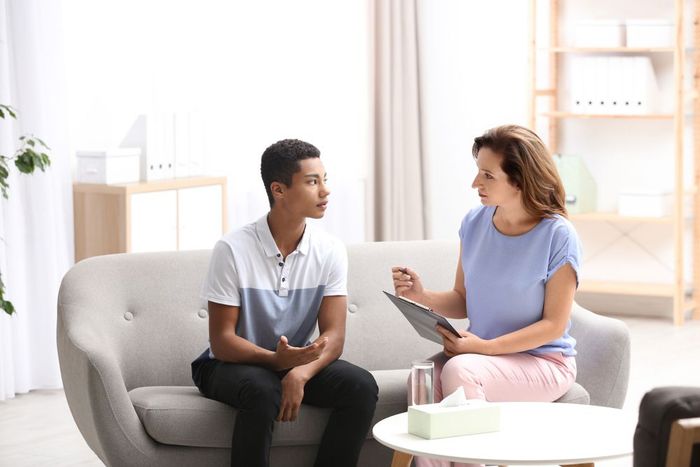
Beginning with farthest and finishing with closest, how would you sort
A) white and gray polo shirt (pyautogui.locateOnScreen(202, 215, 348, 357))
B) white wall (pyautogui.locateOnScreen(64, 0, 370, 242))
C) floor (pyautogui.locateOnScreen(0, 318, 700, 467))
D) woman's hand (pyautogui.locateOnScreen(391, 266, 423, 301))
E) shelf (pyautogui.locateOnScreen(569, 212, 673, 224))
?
shelf (pyautogui.locateOnScreen(569, 212, 673, 224)) → white wall (pyautogui.locateOnScreen(64, 0, 370, 242)) → floor (pyautogui.locateOnScreen(0, 318, 700, 467)) → woman's hand (pyautogui.locateOnScreen(391, 266, 423, 301)) → white and gray polo shirt (pyautogui.locateOnScreen(202, 215, 348, 357))

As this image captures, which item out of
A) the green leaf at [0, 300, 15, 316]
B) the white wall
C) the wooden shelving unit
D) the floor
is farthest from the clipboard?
the wooden shelving unit

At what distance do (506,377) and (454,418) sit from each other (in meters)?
0.47

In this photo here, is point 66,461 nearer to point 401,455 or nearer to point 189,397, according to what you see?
point 189,397

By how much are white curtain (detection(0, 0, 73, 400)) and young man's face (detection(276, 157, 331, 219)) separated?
1.67 meters

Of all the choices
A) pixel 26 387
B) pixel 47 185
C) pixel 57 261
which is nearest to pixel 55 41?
pixel 47 185

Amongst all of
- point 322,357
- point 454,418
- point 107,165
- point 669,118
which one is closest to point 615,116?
point 669,118

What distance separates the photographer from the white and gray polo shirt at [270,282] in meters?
3.04

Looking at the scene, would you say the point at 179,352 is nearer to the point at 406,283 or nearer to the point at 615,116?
the point at 406,283

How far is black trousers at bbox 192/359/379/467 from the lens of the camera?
2855mm

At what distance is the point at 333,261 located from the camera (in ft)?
10.3

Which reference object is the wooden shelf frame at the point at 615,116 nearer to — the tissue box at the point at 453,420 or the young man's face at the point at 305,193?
the young man's face at the point at 305,193

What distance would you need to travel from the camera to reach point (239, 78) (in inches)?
217

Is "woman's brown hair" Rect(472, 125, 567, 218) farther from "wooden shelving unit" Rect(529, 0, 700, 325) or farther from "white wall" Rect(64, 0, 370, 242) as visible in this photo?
"wooden shelving unit" Rect(529, 0, 700, 325)

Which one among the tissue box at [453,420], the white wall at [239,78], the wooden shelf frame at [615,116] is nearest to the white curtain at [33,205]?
the white wall at [239,78]
